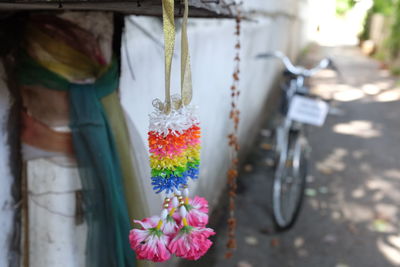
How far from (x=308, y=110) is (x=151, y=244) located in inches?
115

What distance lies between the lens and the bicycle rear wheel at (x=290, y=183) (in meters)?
3.82

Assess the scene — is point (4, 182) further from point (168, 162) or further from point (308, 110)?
point (308, 110)

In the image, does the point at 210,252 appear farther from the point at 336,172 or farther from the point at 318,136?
the point at 318,136

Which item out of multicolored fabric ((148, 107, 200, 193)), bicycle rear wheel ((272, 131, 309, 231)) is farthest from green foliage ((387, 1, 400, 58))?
multicolored fabric ((148, 107, 200, 193))

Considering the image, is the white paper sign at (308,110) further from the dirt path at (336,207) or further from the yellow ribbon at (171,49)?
the yellow ribbon at (171,49)

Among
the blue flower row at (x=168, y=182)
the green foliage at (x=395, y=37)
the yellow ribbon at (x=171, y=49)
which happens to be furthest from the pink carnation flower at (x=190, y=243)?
the green foliage at (x=395, y=37)

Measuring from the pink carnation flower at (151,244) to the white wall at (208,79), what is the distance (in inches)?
25.2

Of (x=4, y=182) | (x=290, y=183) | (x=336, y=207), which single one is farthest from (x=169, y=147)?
(x=336, y=207)

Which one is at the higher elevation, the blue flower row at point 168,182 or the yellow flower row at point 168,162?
the yellow flower row at point 168,162

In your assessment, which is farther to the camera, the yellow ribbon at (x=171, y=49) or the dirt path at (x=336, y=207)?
the dirt path at (x=336, y=207)

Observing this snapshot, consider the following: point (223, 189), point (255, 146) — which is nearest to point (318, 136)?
point (255, 146)

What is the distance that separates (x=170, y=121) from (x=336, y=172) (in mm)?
4536

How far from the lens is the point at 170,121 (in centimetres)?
98

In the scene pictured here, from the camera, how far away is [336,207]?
169 inches
